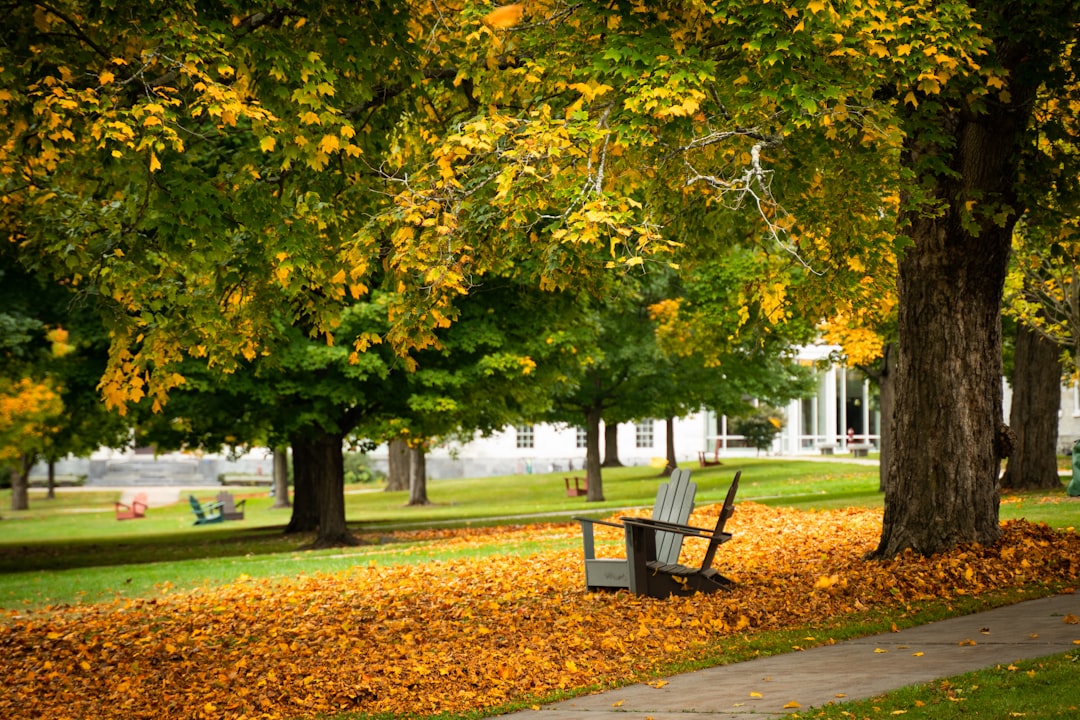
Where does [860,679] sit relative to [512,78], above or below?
below

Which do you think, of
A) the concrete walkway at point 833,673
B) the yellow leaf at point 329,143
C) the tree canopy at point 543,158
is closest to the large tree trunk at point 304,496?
the tree canopy at point 543,158

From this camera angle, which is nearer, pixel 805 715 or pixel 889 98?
pixel 805 715

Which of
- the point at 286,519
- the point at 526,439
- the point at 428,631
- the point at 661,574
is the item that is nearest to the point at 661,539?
the point at 661,574

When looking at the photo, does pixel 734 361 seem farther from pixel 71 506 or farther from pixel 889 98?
pixel 71 506

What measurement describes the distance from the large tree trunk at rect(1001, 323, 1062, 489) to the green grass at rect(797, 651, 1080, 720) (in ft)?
57.3

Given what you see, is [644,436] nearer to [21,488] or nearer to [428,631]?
[21,488]

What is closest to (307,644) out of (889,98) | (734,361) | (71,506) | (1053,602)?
(1053,602)

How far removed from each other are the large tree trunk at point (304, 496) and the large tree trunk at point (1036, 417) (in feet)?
51.1

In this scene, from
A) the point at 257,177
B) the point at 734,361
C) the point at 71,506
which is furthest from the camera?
the point at 71,506

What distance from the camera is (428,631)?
9.74 metres

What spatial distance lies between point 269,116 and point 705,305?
1895cm

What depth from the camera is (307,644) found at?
9422mm

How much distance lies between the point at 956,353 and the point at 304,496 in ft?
67.4

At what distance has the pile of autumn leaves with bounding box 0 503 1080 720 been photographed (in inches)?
302
